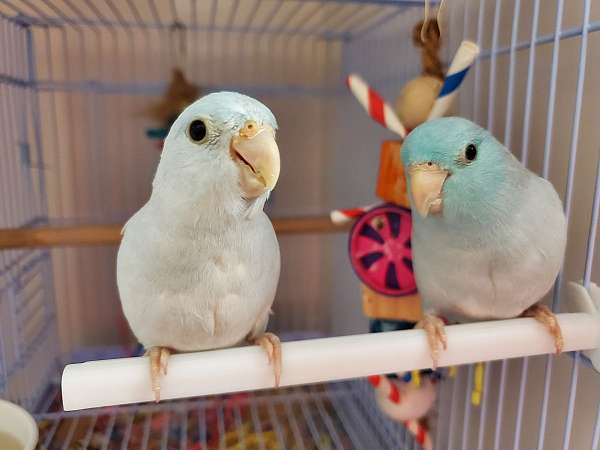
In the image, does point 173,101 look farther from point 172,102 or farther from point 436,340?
point 436,340

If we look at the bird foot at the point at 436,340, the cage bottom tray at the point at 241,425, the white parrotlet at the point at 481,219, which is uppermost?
the white parrotlet at the point at 481,219

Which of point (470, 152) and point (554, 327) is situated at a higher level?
point (470, 152)

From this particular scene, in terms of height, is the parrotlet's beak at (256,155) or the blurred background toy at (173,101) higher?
the blurred background toy at (173,101)

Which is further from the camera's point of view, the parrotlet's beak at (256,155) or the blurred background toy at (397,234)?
the blurred background toy at (397,234)

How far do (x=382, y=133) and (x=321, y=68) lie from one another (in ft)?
1.31

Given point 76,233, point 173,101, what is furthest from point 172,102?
point 76,233

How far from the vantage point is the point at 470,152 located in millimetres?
630

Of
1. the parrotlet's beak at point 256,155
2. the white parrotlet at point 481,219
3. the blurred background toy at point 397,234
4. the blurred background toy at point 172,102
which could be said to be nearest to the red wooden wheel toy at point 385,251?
the blurred background toy at point 397,234

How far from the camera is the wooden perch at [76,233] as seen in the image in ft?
3.11

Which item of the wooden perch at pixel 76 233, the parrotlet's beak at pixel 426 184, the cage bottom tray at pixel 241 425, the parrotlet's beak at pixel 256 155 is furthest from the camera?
the cage bottom tray at pixel 241 425

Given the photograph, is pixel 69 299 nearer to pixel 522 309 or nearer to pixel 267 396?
pixel 267 396

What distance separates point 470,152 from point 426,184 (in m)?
0.08

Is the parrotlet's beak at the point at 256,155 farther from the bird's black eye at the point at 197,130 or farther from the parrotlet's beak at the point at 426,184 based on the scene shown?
the parrotlet's beak at the point at 426,184

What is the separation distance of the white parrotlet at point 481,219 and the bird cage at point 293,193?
0.04 m
